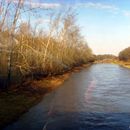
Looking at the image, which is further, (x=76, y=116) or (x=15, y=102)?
(x=15, y=102)

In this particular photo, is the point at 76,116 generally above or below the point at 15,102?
below

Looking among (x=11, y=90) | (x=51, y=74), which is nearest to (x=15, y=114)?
(x=11, y=90)

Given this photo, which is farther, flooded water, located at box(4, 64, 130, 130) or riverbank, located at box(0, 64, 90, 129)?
riverbank, located at box(0, 64, 90, 129)

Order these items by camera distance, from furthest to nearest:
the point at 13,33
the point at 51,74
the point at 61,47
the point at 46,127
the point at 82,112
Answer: the point at 61,47, the point at 51,74, the point at 13,33, the point at 82,112, the point at 46,127

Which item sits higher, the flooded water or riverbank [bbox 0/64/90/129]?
riverbank [bbox 0/64/90/129]

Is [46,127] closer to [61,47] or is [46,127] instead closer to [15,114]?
[15,114]

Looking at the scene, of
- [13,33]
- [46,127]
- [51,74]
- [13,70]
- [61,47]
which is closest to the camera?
[46,127]

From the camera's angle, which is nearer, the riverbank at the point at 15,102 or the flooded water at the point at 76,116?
the flooded water at the point at 76,116

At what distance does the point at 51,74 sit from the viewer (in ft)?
144

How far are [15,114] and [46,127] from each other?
10.4 ft

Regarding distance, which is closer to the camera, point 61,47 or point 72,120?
point 72,120

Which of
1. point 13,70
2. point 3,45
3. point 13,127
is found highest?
point 3,45

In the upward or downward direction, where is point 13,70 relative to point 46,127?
upward

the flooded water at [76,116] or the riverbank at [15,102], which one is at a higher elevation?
the riverbank at [15,102]
